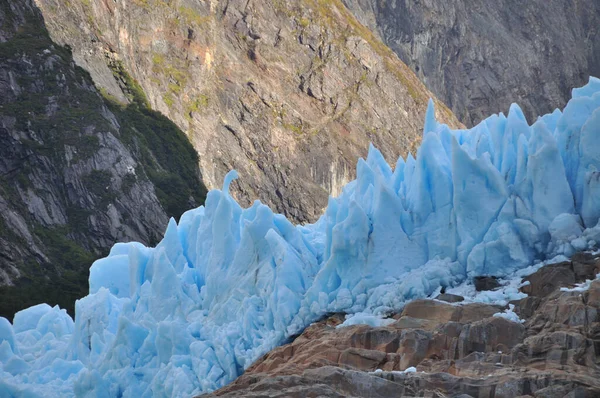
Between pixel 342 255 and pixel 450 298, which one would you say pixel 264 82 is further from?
pixel 450 298

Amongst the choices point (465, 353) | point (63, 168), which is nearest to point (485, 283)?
point (465, 353)

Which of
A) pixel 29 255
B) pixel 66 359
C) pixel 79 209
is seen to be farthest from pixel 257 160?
pixel 66 359

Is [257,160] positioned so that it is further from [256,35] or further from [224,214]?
[224,214]

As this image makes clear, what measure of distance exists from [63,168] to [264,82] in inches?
995

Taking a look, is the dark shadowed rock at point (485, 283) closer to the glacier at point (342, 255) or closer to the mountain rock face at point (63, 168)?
the glacier at point (342, 255)

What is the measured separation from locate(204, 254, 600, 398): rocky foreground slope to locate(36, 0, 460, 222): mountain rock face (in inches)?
2034

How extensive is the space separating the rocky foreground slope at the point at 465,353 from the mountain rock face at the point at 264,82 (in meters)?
51.7

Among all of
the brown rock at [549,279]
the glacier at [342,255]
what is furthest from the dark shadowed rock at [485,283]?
the brown rock at [549,279]

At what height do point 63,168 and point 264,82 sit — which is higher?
point 264,82

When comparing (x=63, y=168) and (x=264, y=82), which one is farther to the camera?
(x=264, y=82)

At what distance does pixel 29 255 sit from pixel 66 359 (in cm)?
2751

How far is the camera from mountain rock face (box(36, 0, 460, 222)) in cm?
7288

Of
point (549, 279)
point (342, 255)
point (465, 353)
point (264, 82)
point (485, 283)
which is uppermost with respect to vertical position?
point (264, 82)

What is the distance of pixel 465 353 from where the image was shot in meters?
17.6
